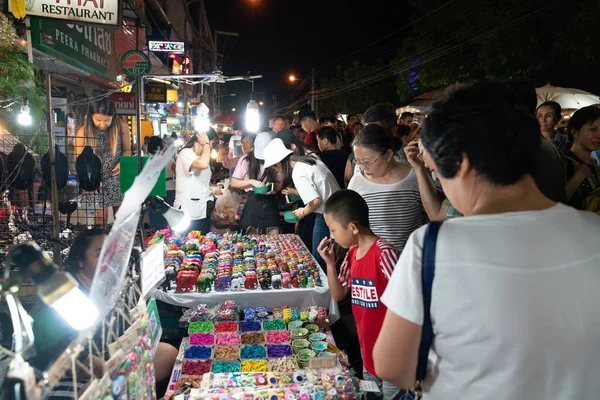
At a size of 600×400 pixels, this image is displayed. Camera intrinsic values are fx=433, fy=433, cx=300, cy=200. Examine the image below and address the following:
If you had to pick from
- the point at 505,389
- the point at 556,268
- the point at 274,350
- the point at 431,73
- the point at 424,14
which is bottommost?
the point at 274,350

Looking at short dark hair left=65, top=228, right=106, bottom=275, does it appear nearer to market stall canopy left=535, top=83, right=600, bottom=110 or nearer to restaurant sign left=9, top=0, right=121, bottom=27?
restaurant sign left=9, top=0, right=121, bottom=27

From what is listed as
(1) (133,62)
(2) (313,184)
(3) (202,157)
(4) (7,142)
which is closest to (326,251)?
(2) (313,184)

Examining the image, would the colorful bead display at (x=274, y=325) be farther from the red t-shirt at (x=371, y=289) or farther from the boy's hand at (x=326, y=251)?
the red t-shirt at (x=371, y=289)

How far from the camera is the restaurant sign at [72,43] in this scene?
14.9 ft

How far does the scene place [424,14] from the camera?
2292 cm

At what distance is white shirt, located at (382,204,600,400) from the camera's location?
1.17 metres

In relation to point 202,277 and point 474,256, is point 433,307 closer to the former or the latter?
point 474,256

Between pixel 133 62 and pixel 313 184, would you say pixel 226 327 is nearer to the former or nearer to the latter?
pixel 313 184

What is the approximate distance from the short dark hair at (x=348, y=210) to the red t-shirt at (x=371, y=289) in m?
0.20

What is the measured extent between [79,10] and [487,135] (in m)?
4.98

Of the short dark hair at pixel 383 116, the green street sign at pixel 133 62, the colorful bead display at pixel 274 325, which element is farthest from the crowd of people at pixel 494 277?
the green street sign at pixel 133 62

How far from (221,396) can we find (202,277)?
5.31 ft

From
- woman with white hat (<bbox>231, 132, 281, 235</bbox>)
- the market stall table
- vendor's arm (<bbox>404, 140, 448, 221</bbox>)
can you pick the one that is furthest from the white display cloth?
woman with white hat (<bbox>231, 132, 281, 235</bbox>)

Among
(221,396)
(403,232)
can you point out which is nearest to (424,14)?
(403,232)
